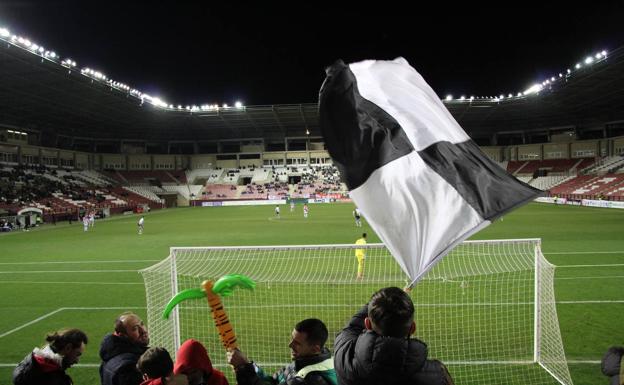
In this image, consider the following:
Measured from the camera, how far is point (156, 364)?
2477mm

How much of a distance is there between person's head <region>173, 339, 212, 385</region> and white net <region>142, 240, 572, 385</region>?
4171 mm

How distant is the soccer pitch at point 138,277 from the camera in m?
7.60

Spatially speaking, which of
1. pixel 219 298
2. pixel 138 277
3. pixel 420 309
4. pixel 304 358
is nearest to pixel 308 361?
pixel 304 358

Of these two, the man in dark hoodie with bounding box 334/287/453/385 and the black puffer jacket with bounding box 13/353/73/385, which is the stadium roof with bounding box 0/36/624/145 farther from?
the man in dark hoodie with bounding box 334/287/453/385

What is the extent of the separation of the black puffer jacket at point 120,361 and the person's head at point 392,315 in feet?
6.59

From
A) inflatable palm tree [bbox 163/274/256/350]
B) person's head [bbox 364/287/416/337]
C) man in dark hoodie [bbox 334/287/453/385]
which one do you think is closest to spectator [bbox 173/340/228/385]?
inflatable palm tree [bbox 163/274/256/350]

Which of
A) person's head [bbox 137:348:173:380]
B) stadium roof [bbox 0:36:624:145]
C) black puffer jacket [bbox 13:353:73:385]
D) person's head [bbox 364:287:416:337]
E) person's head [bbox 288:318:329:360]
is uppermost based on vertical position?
stadium roof [bbox 0:36:624:145]

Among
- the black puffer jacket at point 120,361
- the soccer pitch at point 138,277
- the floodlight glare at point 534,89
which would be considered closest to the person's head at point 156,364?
the black puffer jacket at point 120,361

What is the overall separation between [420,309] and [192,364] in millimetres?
7554

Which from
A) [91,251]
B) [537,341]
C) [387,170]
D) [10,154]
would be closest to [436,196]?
A: [387,170]

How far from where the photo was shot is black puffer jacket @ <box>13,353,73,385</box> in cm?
298

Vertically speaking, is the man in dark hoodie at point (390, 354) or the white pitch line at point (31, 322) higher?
the man in dark hoodie at point (390, 354)

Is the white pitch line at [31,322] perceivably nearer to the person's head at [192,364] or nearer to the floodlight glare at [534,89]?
the person's head at [192,364]

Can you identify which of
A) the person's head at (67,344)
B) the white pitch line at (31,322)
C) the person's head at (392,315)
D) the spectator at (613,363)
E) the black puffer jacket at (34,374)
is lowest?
the white pitch line at (31,322)
